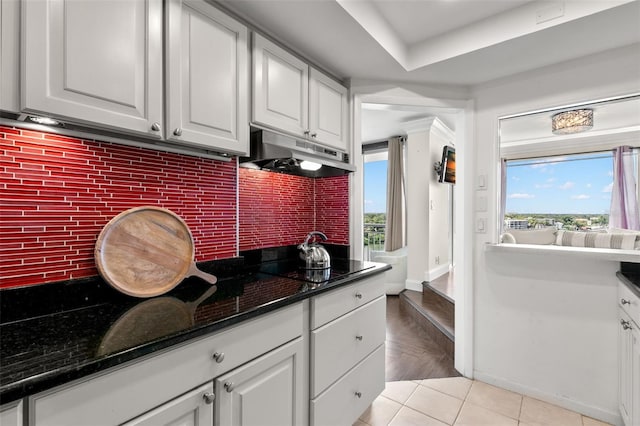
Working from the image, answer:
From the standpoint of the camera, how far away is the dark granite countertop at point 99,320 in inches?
27.9

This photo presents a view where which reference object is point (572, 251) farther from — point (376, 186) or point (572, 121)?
point (376, 186)

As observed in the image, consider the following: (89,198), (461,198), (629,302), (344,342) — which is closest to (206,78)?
(89,198)

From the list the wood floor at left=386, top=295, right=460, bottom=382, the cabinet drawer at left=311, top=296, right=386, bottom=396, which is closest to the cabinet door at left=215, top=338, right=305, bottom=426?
the cabinet drawer at left=311, top=296, right=386, bottom=396

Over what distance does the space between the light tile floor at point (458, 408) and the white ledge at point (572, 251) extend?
1053 mm

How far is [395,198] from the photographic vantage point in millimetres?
4535

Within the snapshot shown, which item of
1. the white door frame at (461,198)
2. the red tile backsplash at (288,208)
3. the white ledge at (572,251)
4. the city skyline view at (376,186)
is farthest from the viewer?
the city skyline view at (376,186)

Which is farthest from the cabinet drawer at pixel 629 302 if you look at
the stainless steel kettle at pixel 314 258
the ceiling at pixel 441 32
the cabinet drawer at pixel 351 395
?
the stainless steel kettle at pixel 314 258

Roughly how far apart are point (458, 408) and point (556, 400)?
704mm

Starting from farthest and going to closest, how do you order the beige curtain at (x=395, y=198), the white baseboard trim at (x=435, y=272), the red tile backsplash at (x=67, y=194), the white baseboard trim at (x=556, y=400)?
1. the beige curtain at (x=395, y=198)
2. the white baseboard trim at (x=435, y=272)
3. the white baseboard trim at (x=556, y=400)
4. the red tile backsplash at (x=67, y=194)

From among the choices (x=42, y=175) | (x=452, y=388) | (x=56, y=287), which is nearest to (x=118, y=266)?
(x=56, y=287)

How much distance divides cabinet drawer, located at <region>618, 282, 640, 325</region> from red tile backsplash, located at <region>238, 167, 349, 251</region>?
163 centimetres

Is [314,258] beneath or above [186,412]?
above

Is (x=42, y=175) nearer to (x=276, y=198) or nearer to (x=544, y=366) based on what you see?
(x=276, y=198)

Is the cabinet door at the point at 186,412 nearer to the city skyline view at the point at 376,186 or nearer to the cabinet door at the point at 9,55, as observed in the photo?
the cabinet door at the point at 9,55
